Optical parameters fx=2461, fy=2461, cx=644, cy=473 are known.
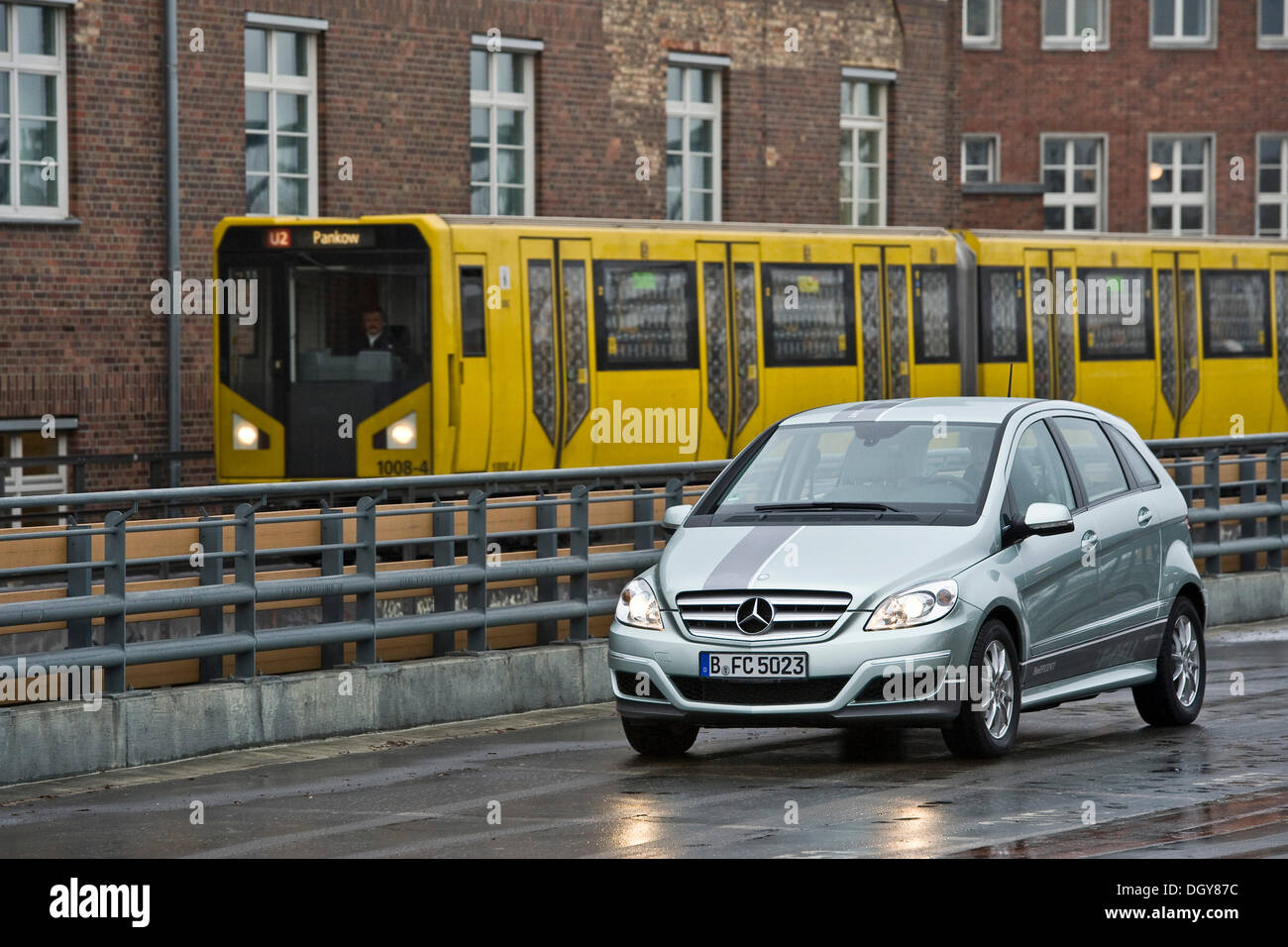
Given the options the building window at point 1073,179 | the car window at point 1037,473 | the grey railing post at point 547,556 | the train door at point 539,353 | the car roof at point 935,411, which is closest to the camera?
the car window at point 1037,473

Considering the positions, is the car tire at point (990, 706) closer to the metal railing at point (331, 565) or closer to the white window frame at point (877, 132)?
the metal railing at point (331, 565)

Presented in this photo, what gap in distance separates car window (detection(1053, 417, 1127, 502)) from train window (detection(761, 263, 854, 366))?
12678 mm

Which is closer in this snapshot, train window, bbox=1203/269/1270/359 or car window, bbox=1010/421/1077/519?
car window, bbox=1010/421/1077/519

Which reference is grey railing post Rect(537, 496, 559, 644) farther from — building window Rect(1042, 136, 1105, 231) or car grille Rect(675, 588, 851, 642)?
building window Rect(1042, 136, 1105, 231)

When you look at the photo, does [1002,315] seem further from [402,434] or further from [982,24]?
[982,24]

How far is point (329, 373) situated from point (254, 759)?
35.7 ft

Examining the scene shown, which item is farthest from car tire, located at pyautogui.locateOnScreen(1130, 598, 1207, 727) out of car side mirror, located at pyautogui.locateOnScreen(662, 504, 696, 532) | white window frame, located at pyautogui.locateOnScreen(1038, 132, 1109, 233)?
white window frame, located at pyautogui.locateOnScreen(1038, 132, 1109, 233)

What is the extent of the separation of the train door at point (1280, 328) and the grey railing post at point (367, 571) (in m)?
20.4

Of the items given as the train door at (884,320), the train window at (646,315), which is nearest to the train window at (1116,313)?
the train door at (884,320)

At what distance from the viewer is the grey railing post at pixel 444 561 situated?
44.4ft

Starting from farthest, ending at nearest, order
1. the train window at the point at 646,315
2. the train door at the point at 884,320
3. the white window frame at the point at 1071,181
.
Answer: the white window frame at the point at 1071,181
the train door at the point at 884,320
the train window at the point at 646,315

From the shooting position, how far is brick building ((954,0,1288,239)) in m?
46.0

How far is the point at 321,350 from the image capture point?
22.4 meters

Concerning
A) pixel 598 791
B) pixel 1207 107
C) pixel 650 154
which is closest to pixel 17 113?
pixel 650 154
